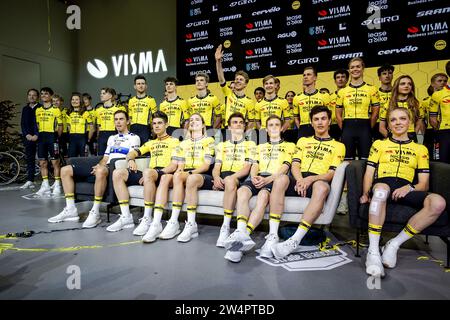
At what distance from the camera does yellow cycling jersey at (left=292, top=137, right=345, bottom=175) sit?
2473mm

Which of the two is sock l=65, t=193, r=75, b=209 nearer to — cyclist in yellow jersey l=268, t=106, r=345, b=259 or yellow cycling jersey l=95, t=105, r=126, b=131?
yellow cycling jersey l=95, t=105, r=126, b=131

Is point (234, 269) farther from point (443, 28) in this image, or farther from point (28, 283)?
point (443, 28)

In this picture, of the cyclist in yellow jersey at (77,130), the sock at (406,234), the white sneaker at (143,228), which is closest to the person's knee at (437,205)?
the sock at (406,234)

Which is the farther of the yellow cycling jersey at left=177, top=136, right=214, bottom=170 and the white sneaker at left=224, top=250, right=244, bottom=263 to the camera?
the yellow cycling jersey at left=177, top=136, right=214, bottom=170

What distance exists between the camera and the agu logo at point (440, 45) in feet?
14.4

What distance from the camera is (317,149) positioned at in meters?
2.54

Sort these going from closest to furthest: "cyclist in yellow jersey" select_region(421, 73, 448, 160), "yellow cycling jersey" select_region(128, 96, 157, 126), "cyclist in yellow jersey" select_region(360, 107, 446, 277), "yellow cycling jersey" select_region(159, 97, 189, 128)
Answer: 1. "cyclist in yellow jersey" select_region(360, 107, 446, 277)
2. "cyclist in yellow jersey" select_region(421, 73, 448, 160)
3. "yellow cycling jersey" select_region(159, 97, 189, 128)
4. "yellow cycling jersey" select_region(128, 96, 157, 126)

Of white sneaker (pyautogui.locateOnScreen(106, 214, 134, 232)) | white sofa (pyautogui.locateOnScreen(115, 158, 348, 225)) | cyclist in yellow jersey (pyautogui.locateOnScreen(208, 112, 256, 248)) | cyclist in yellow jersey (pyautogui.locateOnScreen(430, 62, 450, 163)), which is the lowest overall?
white sneaker (pyautogui.locateOnScreen(106, 214, 134, 232))

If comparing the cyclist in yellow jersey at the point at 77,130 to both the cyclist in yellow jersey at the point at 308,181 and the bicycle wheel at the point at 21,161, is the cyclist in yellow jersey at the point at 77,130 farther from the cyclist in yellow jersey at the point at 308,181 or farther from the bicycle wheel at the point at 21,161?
the cyclist in yellow jersey at the point at 308,181

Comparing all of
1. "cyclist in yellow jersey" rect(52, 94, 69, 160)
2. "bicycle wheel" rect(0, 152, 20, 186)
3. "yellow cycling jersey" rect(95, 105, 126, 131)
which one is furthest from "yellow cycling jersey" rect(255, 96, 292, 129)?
"bicycle wheel" rect(0, 152, 20, 186)

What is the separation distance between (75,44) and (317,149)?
804 centimetres

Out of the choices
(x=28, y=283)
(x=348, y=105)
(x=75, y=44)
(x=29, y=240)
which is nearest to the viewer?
(x=28, y=283)

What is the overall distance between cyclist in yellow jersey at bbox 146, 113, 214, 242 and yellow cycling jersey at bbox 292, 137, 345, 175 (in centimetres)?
88
